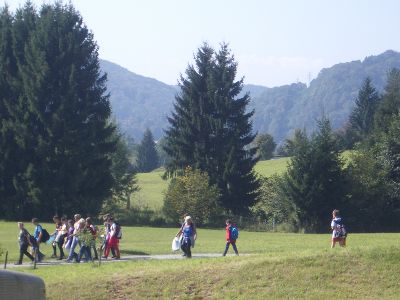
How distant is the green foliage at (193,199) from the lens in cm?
5800

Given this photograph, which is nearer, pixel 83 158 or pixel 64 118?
pixel 64 118

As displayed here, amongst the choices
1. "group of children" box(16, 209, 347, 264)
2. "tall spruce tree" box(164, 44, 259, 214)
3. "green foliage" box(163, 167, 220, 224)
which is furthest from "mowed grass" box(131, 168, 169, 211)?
"group of children" box(16, 209, 347, 264)

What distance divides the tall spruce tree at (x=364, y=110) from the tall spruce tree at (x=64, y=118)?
190 feet

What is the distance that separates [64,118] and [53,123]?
945mm

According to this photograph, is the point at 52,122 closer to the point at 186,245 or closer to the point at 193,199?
the point at 193,199

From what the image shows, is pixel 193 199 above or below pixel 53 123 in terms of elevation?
below

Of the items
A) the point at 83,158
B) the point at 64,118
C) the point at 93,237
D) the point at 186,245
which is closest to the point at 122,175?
the point at 83,158

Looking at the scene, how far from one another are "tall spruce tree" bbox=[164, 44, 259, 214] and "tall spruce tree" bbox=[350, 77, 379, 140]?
1736 inches

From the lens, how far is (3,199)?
190ft

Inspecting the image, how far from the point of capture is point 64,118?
188ft

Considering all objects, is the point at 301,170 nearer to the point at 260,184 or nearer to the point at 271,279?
the point at 260,184

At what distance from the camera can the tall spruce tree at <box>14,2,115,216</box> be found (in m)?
56.9

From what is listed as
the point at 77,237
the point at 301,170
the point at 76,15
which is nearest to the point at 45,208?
the point at 76,15

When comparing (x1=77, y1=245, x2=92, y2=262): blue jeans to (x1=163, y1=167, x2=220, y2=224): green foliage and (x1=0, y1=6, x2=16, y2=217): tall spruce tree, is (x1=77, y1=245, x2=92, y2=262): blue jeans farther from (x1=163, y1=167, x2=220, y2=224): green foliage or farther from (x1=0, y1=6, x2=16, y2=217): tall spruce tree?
(x1=0, y1=6, x2=16, y2=217): tall spruce tree
